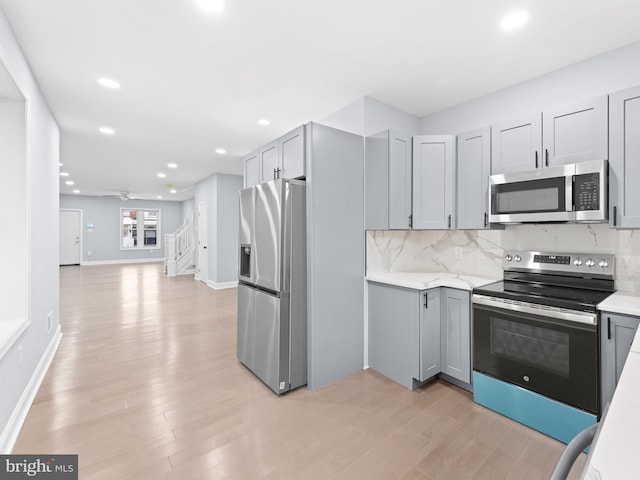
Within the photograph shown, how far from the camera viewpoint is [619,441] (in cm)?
68

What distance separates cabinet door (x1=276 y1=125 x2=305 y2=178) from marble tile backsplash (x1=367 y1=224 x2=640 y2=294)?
1.01m

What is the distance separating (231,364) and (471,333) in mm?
2379

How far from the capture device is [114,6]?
1.99 m

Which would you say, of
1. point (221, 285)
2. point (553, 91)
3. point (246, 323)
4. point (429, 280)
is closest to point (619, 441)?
point (429, 280)

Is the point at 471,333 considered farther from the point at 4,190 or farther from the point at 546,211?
the point at 4,190

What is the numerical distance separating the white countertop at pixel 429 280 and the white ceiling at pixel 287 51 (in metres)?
1.88

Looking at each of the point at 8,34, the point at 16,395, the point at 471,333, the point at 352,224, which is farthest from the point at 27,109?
the point at 471,333

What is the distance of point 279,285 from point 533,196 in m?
2.17

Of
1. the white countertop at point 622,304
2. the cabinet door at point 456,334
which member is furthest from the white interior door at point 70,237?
the white countertop at point 622,304

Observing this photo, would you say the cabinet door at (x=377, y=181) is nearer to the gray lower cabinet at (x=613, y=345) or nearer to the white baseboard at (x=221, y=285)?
the gray lower cabinet at (x=613, y=345)

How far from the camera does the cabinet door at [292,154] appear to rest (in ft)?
9.23

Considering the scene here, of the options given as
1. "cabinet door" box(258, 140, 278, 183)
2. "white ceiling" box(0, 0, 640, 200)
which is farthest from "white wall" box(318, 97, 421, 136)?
"cabinet door" box(258, 140, 278, 183)

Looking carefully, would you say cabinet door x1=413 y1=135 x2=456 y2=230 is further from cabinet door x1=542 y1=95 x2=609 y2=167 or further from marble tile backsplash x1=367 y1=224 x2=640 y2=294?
cabinet door x1=542 y1=95 x2=609 y2=167

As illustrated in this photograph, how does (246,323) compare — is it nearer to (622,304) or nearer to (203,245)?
(622,304)
